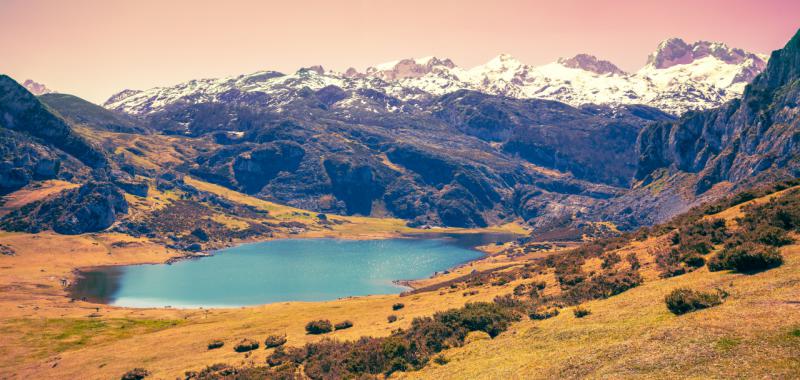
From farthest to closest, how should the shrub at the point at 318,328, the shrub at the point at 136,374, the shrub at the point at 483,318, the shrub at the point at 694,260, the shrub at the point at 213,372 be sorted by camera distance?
1. the shrub at the point at 318,328
2. the shrub at the point at 136,374
3. the shrub at the point at 213,372
4. the shrub at the point at 483,318
5. the shrub at the point at 694,260

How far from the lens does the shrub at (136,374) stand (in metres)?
65.1

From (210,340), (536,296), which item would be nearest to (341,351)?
(536,296)

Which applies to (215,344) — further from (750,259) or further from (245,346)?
(750,259)

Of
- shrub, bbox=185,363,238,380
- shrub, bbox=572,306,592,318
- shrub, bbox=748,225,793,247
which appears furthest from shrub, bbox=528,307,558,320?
shrub, bbox=185,363,238,380

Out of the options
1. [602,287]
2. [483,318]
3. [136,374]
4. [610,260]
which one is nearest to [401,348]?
[483,318]

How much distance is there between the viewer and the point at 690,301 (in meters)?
37.5

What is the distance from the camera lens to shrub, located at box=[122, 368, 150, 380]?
65.1 metres

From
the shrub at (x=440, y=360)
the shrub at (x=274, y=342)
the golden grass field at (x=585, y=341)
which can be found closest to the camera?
the golden grass field at (x=585, y=341)

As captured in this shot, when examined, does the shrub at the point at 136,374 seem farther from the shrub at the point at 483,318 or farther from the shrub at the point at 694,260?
the shrub at the point at 694,260

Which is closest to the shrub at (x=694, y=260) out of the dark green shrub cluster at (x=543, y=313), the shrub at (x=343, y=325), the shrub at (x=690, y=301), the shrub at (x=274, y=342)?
the shrub at (x=690, y=301)

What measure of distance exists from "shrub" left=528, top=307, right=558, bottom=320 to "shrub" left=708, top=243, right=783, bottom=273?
1515cm

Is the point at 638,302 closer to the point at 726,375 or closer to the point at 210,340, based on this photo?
the point at 726,375

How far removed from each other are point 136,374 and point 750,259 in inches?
2725

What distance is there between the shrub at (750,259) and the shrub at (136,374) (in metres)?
66.4
